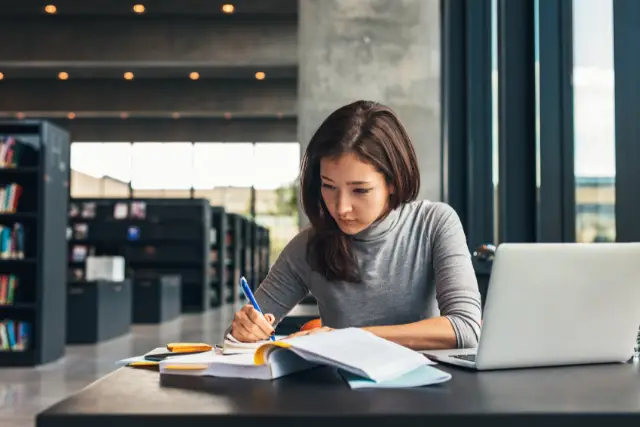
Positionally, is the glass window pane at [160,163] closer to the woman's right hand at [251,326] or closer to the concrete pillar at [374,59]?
the concrete pillar at [374,59]

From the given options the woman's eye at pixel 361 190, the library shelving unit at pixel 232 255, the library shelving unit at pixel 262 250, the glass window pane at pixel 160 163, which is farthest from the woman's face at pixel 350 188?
the glass window pane at pixel 160 163

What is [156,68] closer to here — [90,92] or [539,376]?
[90,92]

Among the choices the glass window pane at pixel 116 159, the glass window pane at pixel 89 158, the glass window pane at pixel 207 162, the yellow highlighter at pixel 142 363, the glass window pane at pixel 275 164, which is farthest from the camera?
the glass window pane at pixel 275 164

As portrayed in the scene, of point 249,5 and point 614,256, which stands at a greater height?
point 249,5

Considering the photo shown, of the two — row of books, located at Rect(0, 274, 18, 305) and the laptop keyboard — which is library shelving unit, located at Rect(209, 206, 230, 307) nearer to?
row of books, located at Rect(0, 274, 18, 305)

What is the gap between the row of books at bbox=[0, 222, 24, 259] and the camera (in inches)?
275

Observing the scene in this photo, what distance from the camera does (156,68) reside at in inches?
572

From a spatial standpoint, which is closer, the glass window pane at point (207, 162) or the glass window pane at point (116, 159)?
the glass window pane at point (116, 159)

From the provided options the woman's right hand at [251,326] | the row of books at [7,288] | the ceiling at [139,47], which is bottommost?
the row of books at [7,288]

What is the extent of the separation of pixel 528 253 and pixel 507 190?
2504mm

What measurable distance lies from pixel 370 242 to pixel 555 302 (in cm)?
80

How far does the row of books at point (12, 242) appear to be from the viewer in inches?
275

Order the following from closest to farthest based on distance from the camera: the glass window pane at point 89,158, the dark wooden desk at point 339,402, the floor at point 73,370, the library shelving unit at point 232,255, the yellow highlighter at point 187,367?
the dark wooden desk at point 339,402
the yellow highlighter at point 187,367
the floor at point 73,370
the library shelving unit at point 232,255
the glass window pane at point 89,158

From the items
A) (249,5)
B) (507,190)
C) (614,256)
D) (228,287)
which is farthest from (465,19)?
(228,287)
